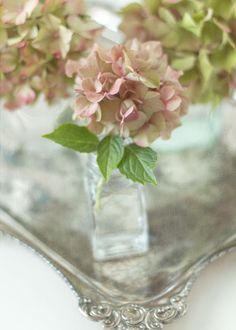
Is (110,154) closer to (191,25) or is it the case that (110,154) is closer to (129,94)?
(129,94)

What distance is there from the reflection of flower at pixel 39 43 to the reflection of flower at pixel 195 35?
0.05 metres

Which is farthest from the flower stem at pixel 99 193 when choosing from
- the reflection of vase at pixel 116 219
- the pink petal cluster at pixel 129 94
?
the pink petal cluster at pixel 129 94

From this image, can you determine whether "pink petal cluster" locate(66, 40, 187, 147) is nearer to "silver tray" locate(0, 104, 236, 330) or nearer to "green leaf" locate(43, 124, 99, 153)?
"green leaf" locate(43, 124, 99, 153)

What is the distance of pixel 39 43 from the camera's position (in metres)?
0.69

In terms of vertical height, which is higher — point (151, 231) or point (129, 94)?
point (129, 94)

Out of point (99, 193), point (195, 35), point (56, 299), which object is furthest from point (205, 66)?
point (56, 299)

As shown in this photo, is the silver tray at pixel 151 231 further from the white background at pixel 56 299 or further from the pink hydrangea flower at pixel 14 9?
the pink hydrangea flower at pixel 14 9

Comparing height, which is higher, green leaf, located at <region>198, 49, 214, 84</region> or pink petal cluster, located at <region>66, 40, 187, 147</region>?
pink petal cluster, located at <region>66, 40, 187, 147</region>

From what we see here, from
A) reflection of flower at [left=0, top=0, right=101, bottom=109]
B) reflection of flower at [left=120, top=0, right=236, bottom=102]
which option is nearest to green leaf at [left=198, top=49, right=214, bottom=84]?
reflection of flower at [left=120, top=0, right=236, bottom=102]

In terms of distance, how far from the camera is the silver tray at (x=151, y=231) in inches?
24.9

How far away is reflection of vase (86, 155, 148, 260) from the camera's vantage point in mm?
682

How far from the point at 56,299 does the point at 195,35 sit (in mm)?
274

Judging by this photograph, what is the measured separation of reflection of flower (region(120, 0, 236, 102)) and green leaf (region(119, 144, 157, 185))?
0.14 metres

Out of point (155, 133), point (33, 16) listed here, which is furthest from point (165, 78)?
point (33, 16)
